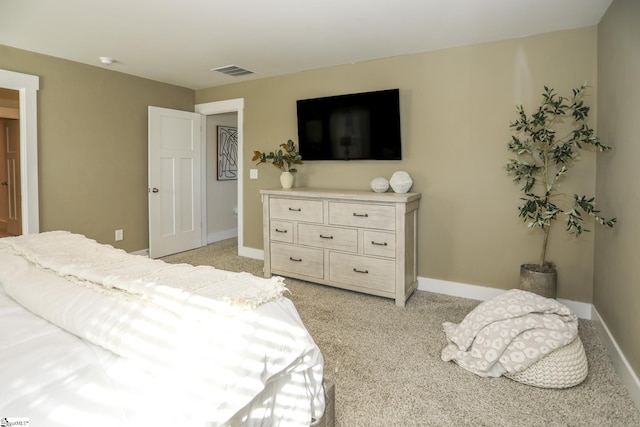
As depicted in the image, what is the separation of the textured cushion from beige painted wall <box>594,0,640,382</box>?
25 centimetres

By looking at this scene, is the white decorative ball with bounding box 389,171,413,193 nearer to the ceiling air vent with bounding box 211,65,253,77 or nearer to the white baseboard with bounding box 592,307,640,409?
the white baseboard with bounding box 592,307,640,409

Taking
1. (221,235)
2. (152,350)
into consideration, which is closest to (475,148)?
(152,350)

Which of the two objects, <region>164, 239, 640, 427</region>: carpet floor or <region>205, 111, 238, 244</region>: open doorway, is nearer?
<region>164, 239, 640, 427</region>: carpet floor

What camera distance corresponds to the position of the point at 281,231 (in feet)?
12.6

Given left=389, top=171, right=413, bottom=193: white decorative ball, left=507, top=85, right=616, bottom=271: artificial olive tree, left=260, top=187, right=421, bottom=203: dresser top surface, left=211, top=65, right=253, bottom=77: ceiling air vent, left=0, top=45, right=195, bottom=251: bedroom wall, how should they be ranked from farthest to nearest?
left=211, top=65, right=253, bottom=77: ceiling air vent
left=0, top=45, right=195, bottom=251: bedroom wall
left=389, top=171, right=413, bottom=193: white decorative ball
left=260, top=187, right=421, bottom=203: dresser top surface
left=507, top=85, right=616, bottom=271: artificial olive tree

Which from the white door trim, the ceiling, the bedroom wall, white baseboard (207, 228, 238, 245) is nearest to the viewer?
the ceiling

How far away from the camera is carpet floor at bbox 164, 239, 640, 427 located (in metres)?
1.77

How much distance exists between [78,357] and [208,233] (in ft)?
15.4

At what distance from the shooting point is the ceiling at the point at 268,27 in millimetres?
2555

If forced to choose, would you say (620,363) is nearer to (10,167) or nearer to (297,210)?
(297,210)

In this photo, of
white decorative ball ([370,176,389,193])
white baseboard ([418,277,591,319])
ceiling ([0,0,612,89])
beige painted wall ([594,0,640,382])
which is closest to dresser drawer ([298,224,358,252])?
white decorative ball ([370,176,389,193])

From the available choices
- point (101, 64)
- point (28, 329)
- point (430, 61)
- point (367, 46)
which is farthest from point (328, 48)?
point (28, 329)

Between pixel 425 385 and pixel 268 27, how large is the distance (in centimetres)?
275

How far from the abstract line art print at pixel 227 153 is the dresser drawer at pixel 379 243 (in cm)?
315
